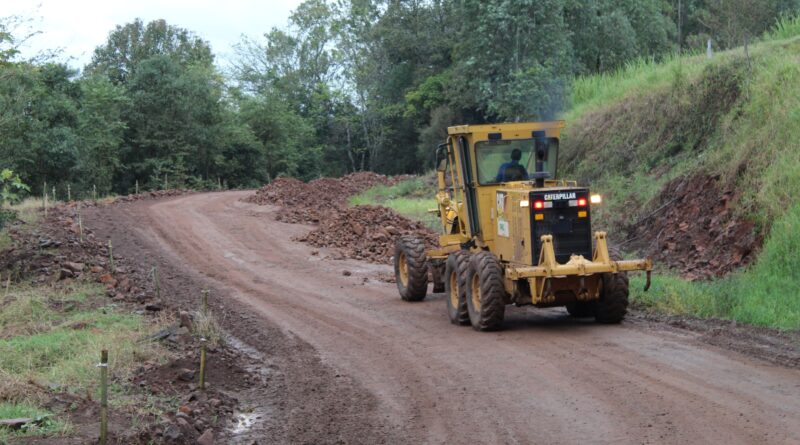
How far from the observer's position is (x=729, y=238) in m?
17.6

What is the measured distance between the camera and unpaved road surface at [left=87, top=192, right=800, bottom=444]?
8562mm

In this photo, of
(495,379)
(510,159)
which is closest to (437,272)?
(510,159)

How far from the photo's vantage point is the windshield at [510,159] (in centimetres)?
1477

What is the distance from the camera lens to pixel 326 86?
254ft

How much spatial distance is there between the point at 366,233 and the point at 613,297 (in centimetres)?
1392

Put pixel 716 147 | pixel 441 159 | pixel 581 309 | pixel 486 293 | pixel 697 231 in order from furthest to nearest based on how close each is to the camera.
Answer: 1. pixel 716 147
2. pixel 697 231
3. pixel 441 159
4. pixel 581 309
5. pixel 486 293

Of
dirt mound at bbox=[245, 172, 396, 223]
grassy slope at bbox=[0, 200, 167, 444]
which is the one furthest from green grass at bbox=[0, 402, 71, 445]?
dirt mound at bbox=[245, 172, 396, 223]

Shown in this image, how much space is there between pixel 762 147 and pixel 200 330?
1201 centimetres

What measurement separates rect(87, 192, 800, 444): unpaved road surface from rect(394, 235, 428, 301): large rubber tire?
0.32 metres

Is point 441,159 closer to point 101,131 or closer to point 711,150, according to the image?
point 711,150

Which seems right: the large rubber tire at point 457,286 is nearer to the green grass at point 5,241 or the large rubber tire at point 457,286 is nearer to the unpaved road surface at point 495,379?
the unpaved road surface at point 495,379

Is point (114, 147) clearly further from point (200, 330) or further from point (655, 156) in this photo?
point (200, 330)

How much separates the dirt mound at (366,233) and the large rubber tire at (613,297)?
1037 cm

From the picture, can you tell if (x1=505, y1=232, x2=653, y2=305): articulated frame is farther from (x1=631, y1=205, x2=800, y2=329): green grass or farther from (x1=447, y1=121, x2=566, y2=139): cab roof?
(x1=447, y1=121, x2=566, y2=139): cab roof
